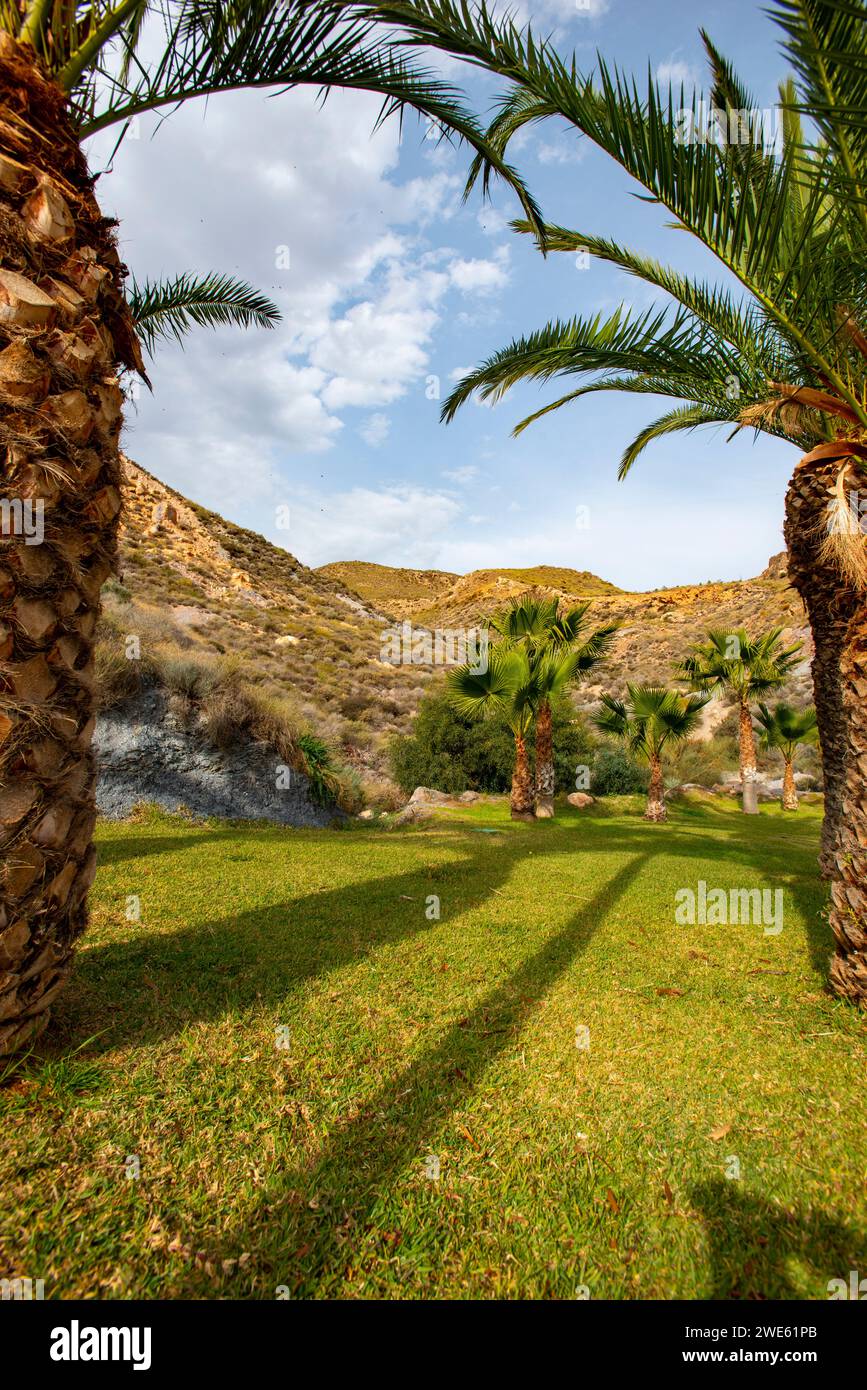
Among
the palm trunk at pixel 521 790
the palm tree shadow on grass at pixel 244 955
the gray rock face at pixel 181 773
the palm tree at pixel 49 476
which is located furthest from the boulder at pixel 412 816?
the palm tree at pixel 49 476

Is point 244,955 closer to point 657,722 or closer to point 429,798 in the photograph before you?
point 429,798

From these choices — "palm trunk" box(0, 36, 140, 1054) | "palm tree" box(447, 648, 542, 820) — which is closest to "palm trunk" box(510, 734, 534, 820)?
"palm tree" box(447, 648, 542, 820)

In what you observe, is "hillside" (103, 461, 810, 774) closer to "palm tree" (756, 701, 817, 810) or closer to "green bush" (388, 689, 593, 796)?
"green bush" (388, 689, 593, 796)

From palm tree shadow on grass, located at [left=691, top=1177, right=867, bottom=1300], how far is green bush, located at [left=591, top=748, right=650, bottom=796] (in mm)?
20090

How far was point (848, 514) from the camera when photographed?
412cm

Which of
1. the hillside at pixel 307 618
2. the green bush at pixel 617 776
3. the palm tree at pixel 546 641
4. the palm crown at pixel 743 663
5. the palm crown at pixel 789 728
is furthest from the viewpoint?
the green bush at pixel 617 776

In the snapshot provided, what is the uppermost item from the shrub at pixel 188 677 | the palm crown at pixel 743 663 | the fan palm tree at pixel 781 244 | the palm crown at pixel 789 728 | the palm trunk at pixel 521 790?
the fan palm tree at pixel 781 244

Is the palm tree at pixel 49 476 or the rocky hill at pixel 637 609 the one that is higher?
the rocky hill at pixel 637 609

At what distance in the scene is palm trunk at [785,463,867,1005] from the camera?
394cm

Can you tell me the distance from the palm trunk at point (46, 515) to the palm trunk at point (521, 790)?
40.0ft

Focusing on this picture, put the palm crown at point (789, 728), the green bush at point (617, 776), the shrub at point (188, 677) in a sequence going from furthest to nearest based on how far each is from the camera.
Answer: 1. the green bush at point (617, 776)
2. the palm crown at point (789, 728)
3. the shrub at point (188, 677)

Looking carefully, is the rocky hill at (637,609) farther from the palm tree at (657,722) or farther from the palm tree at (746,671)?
the palm tree at (657,722)

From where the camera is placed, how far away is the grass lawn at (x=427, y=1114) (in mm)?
1896

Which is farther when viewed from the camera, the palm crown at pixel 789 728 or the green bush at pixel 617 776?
the green bush at pixel 617 776
